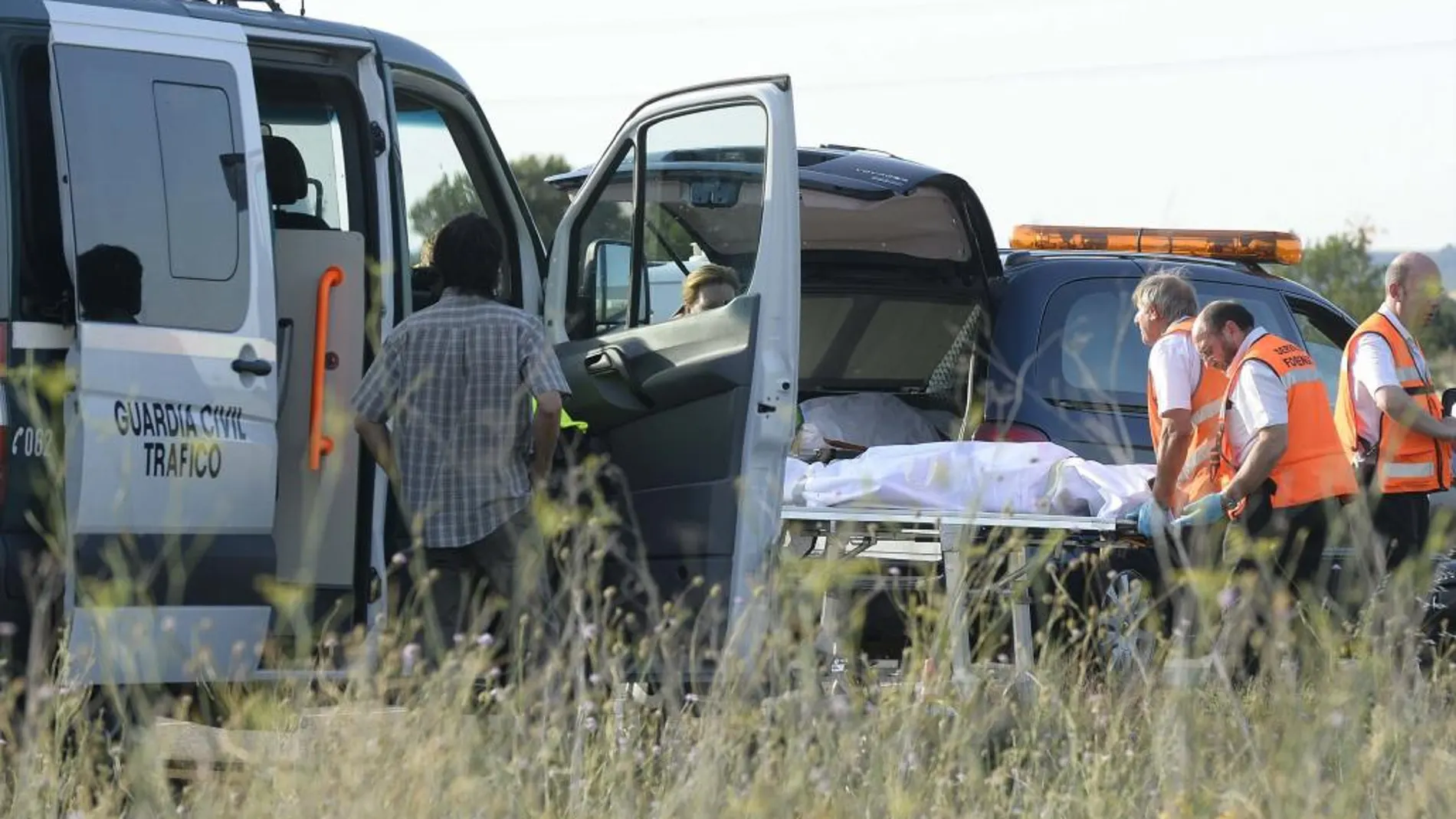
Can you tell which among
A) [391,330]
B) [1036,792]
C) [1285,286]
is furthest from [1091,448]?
[1036,792]

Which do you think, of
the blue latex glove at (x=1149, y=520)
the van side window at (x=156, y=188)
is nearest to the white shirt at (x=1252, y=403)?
the blue latex glove at (x=1149, y=520)

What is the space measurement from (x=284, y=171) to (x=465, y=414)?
1061mm

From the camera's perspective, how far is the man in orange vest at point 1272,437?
7148 millimetres

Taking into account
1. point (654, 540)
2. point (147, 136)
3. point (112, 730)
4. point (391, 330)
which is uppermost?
point (147, 136)

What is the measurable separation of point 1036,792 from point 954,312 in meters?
4.28

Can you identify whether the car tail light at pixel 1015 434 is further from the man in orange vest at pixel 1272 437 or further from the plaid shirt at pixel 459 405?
the plaid shirt at pixel 459 405

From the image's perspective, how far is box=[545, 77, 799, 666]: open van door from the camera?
239 inches

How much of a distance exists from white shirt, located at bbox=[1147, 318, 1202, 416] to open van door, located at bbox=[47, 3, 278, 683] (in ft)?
9.94

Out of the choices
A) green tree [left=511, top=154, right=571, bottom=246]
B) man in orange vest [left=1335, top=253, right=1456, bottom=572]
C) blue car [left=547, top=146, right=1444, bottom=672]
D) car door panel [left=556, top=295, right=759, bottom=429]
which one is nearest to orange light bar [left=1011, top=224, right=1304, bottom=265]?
blue car [left=547, top=146, right=1444, bottom=672]

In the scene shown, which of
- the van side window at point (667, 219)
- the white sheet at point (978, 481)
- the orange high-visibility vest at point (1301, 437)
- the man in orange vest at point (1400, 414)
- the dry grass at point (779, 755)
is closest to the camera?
the dry grass at point (779, 755)

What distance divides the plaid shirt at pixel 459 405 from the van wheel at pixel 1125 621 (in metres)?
1.75

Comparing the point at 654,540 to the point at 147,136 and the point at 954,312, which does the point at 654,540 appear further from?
the point at 954,312

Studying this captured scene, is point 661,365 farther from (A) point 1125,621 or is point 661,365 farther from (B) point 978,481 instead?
(A) point 1125,621

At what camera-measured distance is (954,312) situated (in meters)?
8.73
